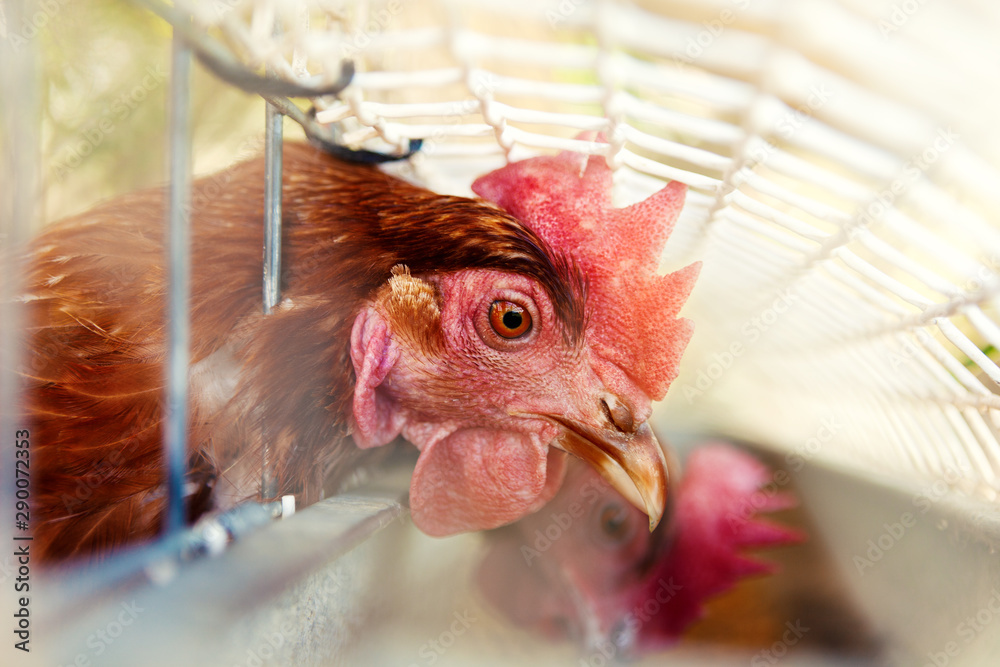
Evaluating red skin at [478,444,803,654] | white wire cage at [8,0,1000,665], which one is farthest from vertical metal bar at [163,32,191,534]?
red skin at [478,444,803,654]

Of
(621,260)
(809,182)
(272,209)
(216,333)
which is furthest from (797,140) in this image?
(216,333)

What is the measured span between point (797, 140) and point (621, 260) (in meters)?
0.26

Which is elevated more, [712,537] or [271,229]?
[271,229]

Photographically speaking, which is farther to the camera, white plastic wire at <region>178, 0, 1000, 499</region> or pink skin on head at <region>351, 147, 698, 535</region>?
pink skin on head at <region>351, 147, 698, 535</region>

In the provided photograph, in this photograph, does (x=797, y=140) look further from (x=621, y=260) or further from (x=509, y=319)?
(x=509, y=319)

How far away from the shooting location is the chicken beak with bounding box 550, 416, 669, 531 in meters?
0.69

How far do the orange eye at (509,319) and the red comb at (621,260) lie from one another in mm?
102

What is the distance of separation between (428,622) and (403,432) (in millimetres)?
567

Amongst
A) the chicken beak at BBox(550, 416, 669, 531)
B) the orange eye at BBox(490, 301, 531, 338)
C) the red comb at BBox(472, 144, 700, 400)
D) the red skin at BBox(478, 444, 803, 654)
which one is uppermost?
the red comb at BBox(472, 144, 700, 400)

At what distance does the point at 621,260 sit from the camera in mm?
758

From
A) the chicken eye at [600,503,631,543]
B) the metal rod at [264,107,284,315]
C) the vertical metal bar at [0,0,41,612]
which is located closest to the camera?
the vertical metal bar at [0,0,41,612]

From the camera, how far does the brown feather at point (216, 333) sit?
667 millimetres

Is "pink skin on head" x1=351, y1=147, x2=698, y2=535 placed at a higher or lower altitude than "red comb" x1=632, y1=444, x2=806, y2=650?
higher

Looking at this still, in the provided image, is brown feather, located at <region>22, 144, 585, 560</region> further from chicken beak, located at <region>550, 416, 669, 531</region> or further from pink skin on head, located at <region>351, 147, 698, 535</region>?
chicken beak, located at <region>550, 416, 669, 531</region>
